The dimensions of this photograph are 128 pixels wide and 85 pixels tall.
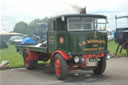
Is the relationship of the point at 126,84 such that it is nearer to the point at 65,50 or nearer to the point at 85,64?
the point at 85,64

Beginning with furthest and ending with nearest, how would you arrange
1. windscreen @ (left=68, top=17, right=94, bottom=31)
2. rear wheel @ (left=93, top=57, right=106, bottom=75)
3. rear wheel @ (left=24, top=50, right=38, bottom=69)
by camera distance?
1. rear wheel @ (left=24, top=50, right=38, bottom=69)
2. rear wheel @ (left=93, top=57, right=106, bottom=75)
3. windscreen @ (left=68, top=17, right=94, bottom=31)

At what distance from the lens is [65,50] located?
700 centimetres

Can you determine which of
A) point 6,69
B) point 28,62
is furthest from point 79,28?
point 6,69

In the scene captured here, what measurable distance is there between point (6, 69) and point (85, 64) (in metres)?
4.44

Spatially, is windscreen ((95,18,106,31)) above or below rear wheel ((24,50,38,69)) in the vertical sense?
above

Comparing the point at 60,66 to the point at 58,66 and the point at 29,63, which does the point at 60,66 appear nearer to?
the point at 58,66

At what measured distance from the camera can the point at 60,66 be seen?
6.96 meters

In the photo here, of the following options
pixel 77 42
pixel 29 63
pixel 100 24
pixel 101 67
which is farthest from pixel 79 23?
pixel 29 63

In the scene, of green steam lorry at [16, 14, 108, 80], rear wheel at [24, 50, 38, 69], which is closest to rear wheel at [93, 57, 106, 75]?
green steam lorry at [16, 14, 108, 80]

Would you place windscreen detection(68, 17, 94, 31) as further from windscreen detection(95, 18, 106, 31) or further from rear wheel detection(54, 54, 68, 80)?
rear wheel detection(54, 54, 68, 80)

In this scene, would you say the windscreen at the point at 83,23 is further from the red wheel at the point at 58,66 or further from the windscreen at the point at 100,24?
the red wheel at the point at 58,66

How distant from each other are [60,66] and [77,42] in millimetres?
1021

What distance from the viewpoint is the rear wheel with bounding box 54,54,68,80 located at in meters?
6.78

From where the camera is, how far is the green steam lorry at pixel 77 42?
270 inches
